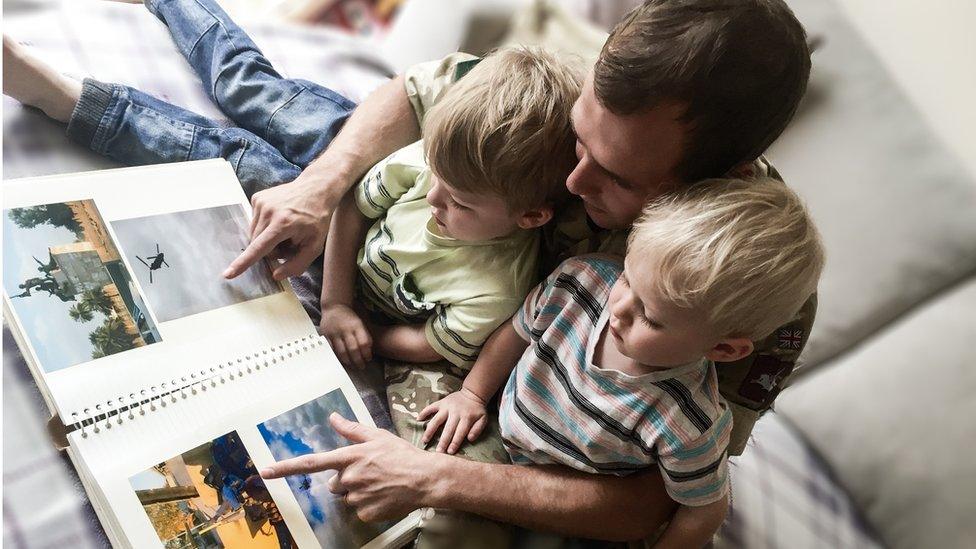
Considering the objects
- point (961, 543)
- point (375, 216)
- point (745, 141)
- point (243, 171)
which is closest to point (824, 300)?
point (961, 543)

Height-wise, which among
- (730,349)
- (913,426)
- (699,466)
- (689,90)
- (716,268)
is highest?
(689,90)

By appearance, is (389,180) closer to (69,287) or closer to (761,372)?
(69,287)

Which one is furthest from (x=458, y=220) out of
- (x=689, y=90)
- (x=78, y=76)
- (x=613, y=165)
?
(x=78, y=76)

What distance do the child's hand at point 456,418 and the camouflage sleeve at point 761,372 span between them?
31 cm

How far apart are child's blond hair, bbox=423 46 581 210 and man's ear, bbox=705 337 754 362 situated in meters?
0.26

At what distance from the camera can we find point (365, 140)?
1.00m

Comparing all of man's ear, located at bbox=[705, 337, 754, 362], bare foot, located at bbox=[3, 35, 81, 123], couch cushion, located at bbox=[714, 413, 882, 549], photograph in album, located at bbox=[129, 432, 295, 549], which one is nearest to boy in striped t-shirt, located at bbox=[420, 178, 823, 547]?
man's ear, located at bbox=[705, 337, 754, 362]

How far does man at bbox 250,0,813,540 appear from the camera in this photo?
63 cm

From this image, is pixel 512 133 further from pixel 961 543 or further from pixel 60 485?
pixel 961 543

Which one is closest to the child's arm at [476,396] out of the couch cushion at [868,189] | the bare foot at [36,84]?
the bare foot at [36,84]

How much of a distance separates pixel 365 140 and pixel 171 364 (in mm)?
416

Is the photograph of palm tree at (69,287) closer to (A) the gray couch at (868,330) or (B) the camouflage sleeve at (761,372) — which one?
(A) the gray couch at (868,330)

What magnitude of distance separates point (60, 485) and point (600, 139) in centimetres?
67

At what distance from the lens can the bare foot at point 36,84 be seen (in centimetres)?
90
